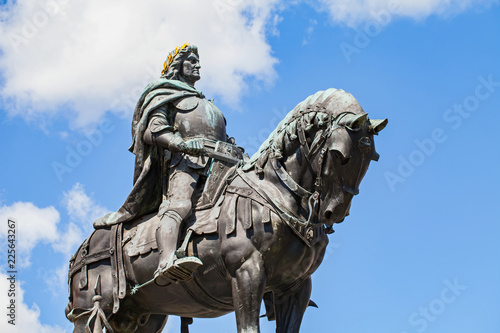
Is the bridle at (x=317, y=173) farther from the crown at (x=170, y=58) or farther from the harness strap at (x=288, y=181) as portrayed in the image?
the crown at (x=170, y=58)

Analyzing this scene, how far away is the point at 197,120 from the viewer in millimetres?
13258

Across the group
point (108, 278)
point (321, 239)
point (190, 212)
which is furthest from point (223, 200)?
point (108, 278)

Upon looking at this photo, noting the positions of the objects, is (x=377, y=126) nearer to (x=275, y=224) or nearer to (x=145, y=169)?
(x=275, y=224)

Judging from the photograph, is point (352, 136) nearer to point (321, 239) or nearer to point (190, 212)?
point (321, 239)

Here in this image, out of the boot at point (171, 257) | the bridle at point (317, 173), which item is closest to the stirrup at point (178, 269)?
the boot at point (171, 257)

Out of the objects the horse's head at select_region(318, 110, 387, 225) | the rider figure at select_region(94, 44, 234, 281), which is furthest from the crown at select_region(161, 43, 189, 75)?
the horse's head at select_region(318, 110, 387, 225)

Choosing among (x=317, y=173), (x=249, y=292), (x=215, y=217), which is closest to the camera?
(x=249, y=292)

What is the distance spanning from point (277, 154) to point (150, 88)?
279 cm

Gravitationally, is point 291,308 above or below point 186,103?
below

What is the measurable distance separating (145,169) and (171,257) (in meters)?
2.01

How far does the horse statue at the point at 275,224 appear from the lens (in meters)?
11.4

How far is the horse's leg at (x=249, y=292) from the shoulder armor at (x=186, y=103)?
290 centimetres

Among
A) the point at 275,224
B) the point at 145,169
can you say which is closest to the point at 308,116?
the point at 275,224

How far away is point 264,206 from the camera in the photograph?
11.6m
